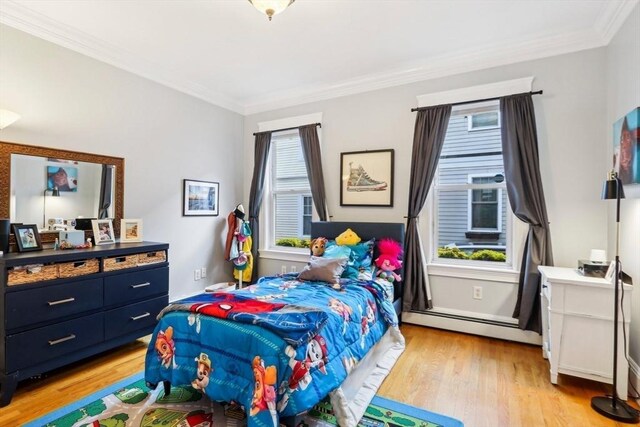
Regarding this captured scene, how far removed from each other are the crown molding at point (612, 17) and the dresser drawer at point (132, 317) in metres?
4.39

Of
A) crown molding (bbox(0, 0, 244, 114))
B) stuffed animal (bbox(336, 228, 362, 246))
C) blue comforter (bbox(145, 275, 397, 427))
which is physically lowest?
blue comforter (bbox(145, 275, 397, 427))

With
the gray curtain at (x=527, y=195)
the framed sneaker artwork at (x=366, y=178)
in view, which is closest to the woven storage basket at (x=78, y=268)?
the framed sneaker artwork at (x=366, y=178)

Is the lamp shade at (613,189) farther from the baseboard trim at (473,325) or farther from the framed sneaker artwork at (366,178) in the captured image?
the framed sneaker artwork at (366,178)

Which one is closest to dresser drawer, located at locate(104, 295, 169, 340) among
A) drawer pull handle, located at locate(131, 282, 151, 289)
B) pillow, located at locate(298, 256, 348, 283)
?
drawer pull handle, located at locate(131, 282, 151, 289)

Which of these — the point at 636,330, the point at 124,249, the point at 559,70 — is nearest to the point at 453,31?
the point at 559,70

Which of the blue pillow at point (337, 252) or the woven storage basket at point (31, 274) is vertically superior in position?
the blue pillow at point (337, 252)

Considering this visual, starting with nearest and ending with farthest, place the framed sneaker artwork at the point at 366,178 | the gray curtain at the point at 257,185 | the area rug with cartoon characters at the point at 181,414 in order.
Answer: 1. the area rug with cartoon characters at the point at 181,414
2. the framed sneaker artwork at the point at 366,178
3. the gray curtain at the point at 257,185

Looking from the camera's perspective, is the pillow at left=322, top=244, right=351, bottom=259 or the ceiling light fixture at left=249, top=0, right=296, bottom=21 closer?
the ceiling light fixture at left=249, top=0, right=296, bottom=21

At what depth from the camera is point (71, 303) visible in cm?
245

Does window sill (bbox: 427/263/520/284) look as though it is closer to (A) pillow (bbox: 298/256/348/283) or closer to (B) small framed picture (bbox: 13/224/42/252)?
(A) pillow (bbox: 298/256/348/283)

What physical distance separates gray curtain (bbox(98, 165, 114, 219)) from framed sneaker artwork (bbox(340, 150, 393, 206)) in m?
2.48

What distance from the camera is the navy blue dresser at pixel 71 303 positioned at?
2154 millimetres

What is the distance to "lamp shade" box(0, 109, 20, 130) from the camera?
2.39 m

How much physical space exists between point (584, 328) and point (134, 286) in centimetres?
353
